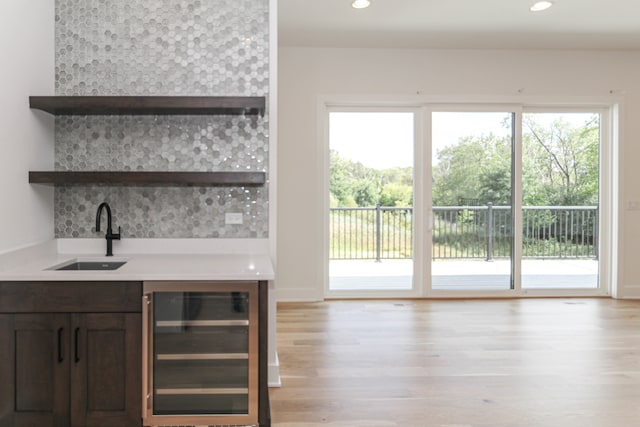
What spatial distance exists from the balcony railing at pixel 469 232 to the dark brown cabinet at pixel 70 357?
3461 millimetres

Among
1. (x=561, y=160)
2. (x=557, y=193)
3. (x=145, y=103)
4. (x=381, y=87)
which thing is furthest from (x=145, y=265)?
(x=561, y=160)

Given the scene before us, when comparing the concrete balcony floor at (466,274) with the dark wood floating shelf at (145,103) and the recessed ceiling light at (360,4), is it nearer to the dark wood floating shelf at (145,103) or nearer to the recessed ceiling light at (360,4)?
the recessed ceiling light at (360,4)

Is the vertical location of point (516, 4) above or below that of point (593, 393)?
above

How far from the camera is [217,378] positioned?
7.95 ft

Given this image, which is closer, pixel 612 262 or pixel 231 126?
pixel 231 126

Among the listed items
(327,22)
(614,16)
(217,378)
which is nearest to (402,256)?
(327,22)

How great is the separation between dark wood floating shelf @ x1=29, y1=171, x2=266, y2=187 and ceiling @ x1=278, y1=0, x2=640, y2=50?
1.83m

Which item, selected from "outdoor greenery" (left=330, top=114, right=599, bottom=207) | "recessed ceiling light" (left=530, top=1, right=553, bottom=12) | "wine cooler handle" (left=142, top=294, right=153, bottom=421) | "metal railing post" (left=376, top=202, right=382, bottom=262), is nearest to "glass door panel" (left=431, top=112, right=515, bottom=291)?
"outdoor greenery" (left=330, top=114, right=599, bottom=207)

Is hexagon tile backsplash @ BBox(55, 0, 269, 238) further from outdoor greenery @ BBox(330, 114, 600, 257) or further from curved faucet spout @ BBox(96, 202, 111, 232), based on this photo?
outdoor greenery @ BBox(330, 114, 600, 257)

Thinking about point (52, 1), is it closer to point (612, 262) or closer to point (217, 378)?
point (217, 378)

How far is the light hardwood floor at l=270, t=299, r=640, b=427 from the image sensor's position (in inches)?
107

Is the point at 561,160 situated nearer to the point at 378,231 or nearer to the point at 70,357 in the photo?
the point at 378,231

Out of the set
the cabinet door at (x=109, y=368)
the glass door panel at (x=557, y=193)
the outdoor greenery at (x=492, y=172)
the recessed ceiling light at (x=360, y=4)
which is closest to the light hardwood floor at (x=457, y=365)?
the glass door panel at (x=557, y=193)

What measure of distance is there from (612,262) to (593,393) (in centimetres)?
325
